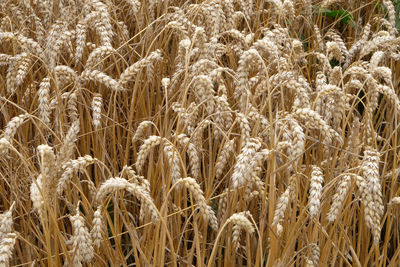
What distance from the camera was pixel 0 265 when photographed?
1.12 metres

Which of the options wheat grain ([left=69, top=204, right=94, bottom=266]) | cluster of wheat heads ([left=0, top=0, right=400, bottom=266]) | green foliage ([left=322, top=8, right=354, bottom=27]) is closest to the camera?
wheat grain ([left=69, top=204, right=94, bottom=266])

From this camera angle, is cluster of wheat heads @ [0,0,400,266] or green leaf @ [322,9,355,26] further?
green leaf @ [322,9,355,26]

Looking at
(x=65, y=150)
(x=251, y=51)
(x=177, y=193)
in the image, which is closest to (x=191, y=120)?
(x=177, y=193)

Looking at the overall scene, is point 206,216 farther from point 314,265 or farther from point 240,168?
point 314,265

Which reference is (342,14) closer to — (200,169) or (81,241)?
(200,169)

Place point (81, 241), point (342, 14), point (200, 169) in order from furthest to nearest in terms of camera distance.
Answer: point (342, 14) < point (200, 169) < point (81, 241)

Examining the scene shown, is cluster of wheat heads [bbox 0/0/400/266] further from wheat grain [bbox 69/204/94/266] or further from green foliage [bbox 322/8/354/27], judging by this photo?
green foliage [bbox 322/8/354/27]

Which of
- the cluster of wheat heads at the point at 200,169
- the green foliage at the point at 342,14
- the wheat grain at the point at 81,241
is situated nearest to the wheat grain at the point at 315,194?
the cluster of wheat heads at the point at 200,169

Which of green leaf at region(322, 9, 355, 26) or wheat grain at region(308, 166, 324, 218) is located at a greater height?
green leaf at region(322, 9, 355, 26)

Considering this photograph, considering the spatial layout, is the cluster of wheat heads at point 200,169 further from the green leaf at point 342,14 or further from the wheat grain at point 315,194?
the green leaf at point 342,14

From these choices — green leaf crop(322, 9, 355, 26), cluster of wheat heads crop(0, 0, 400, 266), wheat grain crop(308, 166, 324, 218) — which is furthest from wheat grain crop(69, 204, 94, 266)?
green leaf crop(322, 9, 355, 26)

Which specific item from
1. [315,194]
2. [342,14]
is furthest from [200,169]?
[342,14]

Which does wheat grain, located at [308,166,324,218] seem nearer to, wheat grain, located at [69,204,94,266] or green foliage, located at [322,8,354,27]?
wheat grain, located at [69,204,94,266]

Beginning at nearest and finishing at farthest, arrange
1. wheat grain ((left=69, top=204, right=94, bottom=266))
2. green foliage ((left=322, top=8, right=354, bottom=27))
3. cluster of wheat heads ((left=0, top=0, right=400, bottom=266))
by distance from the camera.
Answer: wheat grain ((left=69, top=204, right=94, bottom=266)) < cluster of wheat heads ((left=0, top=0, right=400, bottom=266)) < green foliage ((left=322, top=8, right=354, bottom=27))
